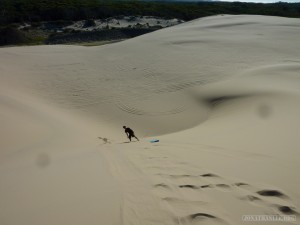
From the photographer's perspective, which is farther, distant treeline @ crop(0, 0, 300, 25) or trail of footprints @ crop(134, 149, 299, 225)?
distant treeline @ crop(0, 0, 300, 25)

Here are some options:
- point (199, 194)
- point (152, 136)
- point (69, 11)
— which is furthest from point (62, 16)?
point (199, 194)


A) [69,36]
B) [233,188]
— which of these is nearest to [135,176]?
[233,188]

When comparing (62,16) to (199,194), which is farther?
(62,16)

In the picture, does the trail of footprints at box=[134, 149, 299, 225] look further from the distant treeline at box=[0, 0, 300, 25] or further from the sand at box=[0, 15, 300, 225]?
the distant treeline at box=[0, 0, 300, 25]

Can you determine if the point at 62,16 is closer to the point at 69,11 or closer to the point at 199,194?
the point at 69,11

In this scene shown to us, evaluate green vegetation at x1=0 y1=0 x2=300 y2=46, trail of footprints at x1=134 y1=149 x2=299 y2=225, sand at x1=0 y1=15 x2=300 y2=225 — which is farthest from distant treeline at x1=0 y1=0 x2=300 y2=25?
trail of footprints at x1=134 y1=149 x2=299 y2=225

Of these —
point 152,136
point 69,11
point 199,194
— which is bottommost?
A: point 152,136
